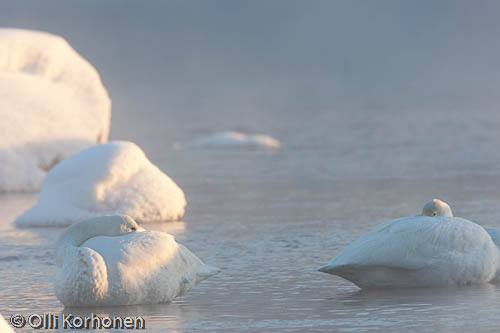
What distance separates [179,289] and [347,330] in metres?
1.84

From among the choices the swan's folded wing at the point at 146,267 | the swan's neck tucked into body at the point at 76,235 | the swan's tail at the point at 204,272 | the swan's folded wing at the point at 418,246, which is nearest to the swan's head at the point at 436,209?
the swan's folded wing at the point at 418,246

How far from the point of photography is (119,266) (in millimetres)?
8055

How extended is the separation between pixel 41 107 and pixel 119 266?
14.2 m

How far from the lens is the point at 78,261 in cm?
802

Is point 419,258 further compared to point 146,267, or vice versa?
point 419,258

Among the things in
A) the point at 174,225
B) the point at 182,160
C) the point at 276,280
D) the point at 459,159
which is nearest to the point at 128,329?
the point at 276,280

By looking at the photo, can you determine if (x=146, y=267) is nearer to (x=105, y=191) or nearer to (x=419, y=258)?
(x=419, y=258)

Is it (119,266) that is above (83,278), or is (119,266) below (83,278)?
above

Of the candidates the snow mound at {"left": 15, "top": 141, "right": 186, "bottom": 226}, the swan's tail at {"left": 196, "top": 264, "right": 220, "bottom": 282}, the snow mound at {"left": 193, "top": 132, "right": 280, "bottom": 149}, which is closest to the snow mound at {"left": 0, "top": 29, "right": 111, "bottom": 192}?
the snow mound at {"left": 15, "top": 141, "right": 186, "bottom": 226}

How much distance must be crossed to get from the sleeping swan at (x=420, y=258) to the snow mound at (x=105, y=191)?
5.75 metres

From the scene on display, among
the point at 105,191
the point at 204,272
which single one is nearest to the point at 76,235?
the point at 204,272

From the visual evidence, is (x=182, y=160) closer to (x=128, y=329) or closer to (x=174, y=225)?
(x=174, y=225)

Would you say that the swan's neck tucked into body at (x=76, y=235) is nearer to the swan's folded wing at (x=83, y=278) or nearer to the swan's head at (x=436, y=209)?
the swan's folded wing at (x=83, y=278)

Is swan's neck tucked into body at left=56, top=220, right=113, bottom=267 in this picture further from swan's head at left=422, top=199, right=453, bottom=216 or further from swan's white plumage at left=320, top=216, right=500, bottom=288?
swan's head at left=422, top=199, right=453, bottom=216
